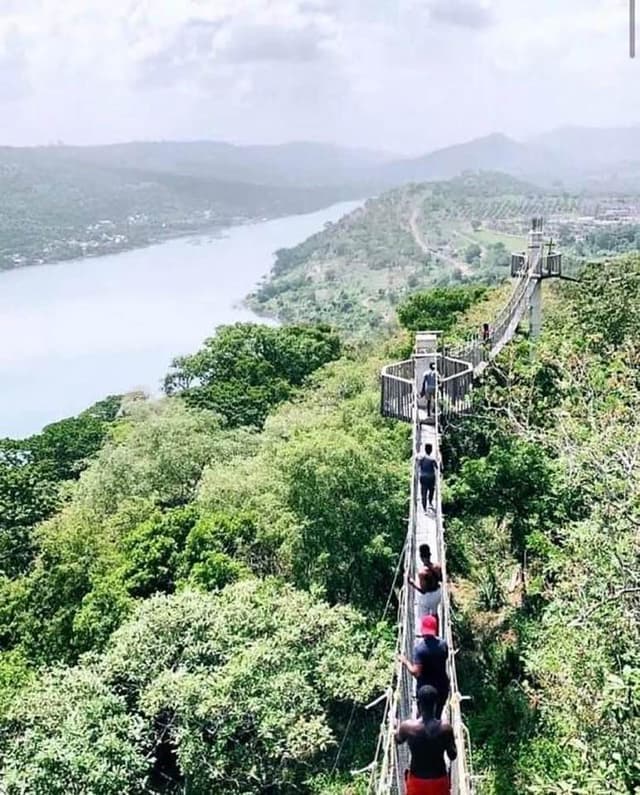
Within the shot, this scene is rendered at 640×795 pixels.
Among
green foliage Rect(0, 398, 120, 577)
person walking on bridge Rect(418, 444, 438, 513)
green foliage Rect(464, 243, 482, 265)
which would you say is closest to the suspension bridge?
person walking on bridge Rect(418, 444, 438, 513)

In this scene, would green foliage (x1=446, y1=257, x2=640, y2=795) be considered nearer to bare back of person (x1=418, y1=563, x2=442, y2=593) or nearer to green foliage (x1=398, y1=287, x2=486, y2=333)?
bare back of person (x1=418, y1=563, x2=442, y2=593)

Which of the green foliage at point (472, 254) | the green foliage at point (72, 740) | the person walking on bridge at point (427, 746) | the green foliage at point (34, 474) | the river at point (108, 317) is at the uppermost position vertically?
the person walking on bridge at point (427, 746)

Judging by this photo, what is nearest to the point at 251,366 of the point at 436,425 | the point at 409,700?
the point at 436,425

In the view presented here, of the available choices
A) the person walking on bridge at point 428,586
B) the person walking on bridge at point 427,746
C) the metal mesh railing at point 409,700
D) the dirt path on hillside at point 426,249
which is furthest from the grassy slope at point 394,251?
the person walking on bridge at point 427,746

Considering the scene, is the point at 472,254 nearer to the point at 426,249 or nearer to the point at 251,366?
the point at 426,249

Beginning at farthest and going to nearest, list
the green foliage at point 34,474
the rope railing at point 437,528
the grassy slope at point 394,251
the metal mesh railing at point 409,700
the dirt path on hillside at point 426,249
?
the dirt path on hillside at point 426,249, the grassy slope at point 394,251, the green foliage at point 34,474, the rope railing at point 437,528, the metal mesh railing at point 409,700

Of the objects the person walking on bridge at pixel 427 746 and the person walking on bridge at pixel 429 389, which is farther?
the person walking on bridge at pixel 429 389

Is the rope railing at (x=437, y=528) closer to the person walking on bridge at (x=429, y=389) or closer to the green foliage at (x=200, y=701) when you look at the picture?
the person walking on bridge at (x=429, y=389)
